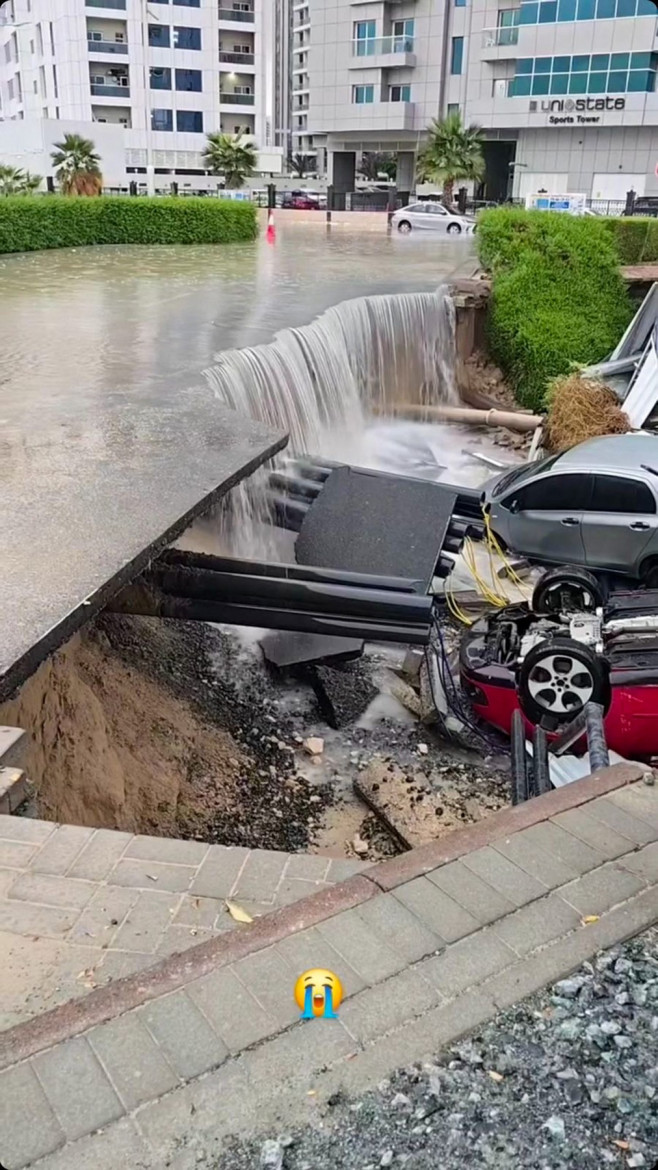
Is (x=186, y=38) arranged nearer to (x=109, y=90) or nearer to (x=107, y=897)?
(x=109, y=90)

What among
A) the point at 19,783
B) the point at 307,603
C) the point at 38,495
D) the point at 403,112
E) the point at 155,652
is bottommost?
the point at 155,652

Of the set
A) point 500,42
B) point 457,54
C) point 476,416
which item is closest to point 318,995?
point 476,416

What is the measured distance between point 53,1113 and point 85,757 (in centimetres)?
422

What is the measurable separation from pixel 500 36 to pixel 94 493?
54992 millimetres

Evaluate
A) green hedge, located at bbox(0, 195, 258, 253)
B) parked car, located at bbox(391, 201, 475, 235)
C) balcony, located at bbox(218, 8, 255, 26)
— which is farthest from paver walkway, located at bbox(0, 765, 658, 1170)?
balcony, located at bbox(218, 8, 255, 26)

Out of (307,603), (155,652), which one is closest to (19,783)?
(307,603)

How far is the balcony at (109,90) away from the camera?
57219mm

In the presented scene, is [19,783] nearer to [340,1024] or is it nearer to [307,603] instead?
[340,1024]

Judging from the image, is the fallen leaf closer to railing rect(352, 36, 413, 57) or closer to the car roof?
the car roof

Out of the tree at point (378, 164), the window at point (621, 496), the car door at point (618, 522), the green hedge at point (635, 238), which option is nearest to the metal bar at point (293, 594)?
the car door at point (618, 522)

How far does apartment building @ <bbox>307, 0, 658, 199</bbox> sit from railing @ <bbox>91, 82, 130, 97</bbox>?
39.2 ft

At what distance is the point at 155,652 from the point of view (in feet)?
30.8

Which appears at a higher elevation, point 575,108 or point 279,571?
point 575,108

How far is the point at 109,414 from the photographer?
30.1 feet
